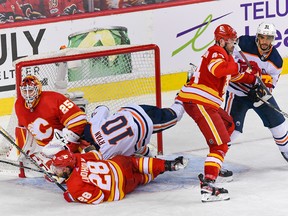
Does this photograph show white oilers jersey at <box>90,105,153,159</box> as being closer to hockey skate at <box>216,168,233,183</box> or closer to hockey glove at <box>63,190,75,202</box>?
hockey glove at <box>63,190,75,202</box>

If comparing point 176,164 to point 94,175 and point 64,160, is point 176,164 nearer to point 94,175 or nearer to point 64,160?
point 94,175

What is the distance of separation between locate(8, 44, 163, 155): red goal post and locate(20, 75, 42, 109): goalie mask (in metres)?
0.34

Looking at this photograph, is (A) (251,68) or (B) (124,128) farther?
(A) (251,68)

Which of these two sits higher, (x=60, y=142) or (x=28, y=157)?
(x=60, y=142)

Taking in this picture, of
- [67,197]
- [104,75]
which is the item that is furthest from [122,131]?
[104,75]

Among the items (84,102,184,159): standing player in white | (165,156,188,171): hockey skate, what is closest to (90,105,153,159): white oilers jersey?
(84,102,184,159): standing player in white

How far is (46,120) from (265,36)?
144 centimetres

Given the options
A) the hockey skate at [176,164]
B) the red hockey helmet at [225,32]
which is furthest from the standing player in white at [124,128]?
the red hockey helmet at [225,32]

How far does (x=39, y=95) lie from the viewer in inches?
321

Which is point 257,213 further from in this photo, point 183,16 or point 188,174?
point 183,16

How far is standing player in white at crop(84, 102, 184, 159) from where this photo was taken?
795cm

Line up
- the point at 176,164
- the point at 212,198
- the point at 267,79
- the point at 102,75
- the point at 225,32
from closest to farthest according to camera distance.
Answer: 1. the point at 212,198
2. the point at 225,32
3. the point at 176,164
4. the point at 267,79
5. the point at 102,75

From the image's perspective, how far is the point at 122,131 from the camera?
7949mm

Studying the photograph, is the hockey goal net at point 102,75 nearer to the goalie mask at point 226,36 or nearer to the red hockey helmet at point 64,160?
the red hockey helmet at point 64,160
